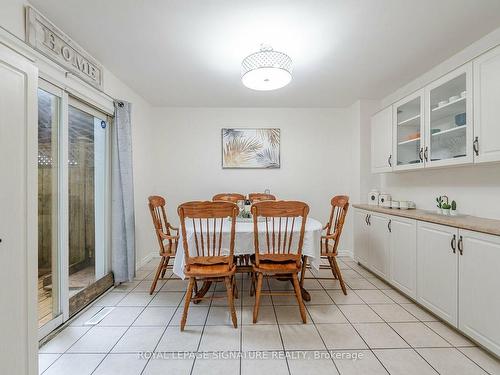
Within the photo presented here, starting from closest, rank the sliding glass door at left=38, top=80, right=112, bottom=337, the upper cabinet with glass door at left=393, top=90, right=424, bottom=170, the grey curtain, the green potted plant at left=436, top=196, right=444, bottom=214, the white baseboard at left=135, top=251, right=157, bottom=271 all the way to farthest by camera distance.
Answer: the sliding glass door at left=38, top=80, right=112, bottom=337
the green potted plant at left=436, top=196, right=444, bottom=214
the upper cabinet with glass door at left=393, top=90, right=424, bottom=170
the grey curtain
the white baseboard at left=135, top=251, right=157, bottom=271

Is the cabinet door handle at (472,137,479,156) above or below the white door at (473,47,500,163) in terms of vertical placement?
below

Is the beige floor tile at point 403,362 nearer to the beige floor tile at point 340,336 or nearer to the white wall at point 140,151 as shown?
the beige floor tile at point 340,336

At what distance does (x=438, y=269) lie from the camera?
203 cm

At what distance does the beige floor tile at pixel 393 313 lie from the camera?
210 centimetres

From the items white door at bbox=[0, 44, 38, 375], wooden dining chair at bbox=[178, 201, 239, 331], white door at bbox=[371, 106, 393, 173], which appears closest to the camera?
white door at bbox=[0, 44, 38, 375]

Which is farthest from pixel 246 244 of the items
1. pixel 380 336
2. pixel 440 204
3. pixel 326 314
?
pixel 440 204

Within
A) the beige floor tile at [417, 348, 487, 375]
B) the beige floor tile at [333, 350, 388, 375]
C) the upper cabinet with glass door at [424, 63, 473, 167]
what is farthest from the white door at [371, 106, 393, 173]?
the beige floor tile at [333, 350, 388, 375]

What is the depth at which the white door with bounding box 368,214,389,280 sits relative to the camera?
2.76 metres

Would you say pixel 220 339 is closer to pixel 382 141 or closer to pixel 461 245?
pixel 461 245

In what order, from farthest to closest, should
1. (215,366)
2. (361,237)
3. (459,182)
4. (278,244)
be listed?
(361,237), (459,182), (278,244), (215,366)

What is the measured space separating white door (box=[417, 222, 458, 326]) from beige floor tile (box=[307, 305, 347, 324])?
79 centimetres

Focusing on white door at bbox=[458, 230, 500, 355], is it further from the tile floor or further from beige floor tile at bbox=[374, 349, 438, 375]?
beige floor tile at bbox=[374, 349, 438, 375]

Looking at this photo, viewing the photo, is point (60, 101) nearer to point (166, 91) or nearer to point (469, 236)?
point (166, 91)

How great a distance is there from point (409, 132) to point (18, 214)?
355 cm
